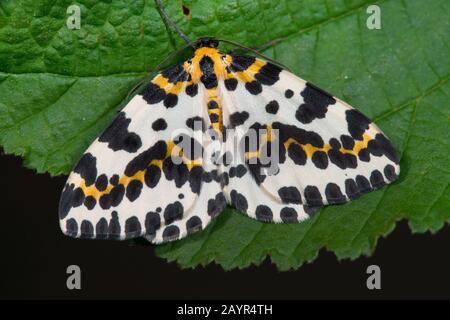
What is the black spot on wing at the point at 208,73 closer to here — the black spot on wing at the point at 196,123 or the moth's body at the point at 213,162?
the moth's body at the point at 213,162

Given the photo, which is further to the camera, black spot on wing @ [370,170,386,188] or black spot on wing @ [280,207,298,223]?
black spot on wing @ [280,207,298,223]

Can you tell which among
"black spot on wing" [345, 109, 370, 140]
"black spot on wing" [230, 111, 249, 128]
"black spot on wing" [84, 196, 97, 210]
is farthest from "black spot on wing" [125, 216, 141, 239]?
"black spot on wing" [345, 109, 370, 140]

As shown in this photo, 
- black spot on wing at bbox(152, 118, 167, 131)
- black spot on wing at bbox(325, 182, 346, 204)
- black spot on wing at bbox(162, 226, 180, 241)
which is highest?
black spot on wing at bbox(152, 118, 167, 131)

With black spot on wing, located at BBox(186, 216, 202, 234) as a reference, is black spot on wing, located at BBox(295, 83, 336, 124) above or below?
above

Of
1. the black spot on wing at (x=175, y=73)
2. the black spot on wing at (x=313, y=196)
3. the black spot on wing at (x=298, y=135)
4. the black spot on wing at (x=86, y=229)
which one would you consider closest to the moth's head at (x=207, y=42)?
the black spot on wing at (x=175, y=73)

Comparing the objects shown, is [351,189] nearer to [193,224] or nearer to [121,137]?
[193,224]

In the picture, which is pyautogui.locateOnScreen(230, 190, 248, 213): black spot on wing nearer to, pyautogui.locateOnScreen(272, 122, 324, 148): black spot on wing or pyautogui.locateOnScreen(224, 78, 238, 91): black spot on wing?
pyautogui.locateOnScreen(272, 122, 324, 148): black spot on wing
